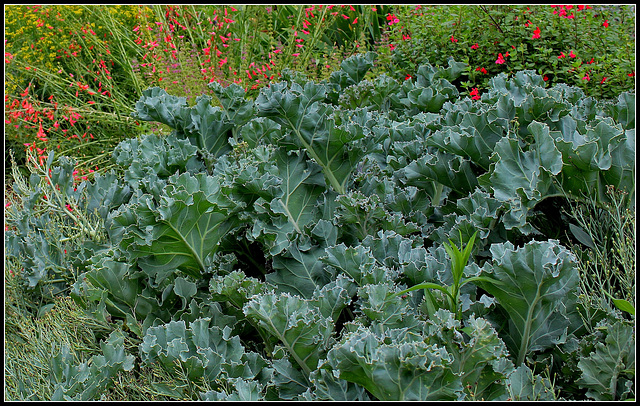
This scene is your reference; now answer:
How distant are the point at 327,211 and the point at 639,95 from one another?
1.39 metres

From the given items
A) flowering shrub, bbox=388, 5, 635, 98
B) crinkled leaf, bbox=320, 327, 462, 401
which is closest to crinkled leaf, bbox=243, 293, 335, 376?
crinkled leaf, bbox=320, 327, 462, 401

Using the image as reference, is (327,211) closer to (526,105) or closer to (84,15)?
(526,105)

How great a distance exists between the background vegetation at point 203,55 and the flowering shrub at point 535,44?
0.5 inches

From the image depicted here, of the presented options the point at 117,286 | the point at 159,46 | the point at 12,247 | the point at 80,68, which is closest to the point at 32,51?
the point at 80,68

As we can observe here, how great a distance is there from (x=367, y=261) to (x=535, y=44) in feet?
11.3

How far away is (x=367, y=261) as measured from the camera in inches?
71.4

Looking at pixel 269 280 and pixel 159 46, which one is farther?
pixel 159 46

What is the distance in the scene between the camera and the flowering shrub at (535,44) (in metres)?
4.08

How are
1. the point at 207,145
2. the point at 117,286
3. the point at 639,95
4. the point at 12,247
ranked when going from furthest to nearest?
the point at 207,145 → the point at 12,247 → the point at 639,95 → the point at 117,286

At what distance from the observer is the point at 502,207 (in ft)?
6.26

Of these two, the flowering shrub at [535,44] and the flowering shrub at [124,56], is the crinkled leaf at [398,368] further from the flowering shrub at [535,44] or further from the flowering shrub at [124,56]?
the flowering shrub at [124,56]

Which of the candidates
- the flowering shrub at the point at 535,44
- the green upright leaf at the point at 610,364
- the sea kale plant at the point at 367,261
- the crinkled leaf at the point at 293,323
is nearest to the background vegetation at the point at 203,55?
the flowering shrub at the point at 535,44

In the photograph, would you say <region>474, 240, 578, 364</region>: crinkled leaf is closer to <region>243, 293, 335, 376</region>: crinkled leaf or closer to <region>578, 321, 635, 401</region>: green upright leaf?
<region>578, 321, 635, 401</region>: green upright leaf

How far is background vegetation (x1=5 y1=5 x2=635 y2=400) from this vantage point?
4008 mm
